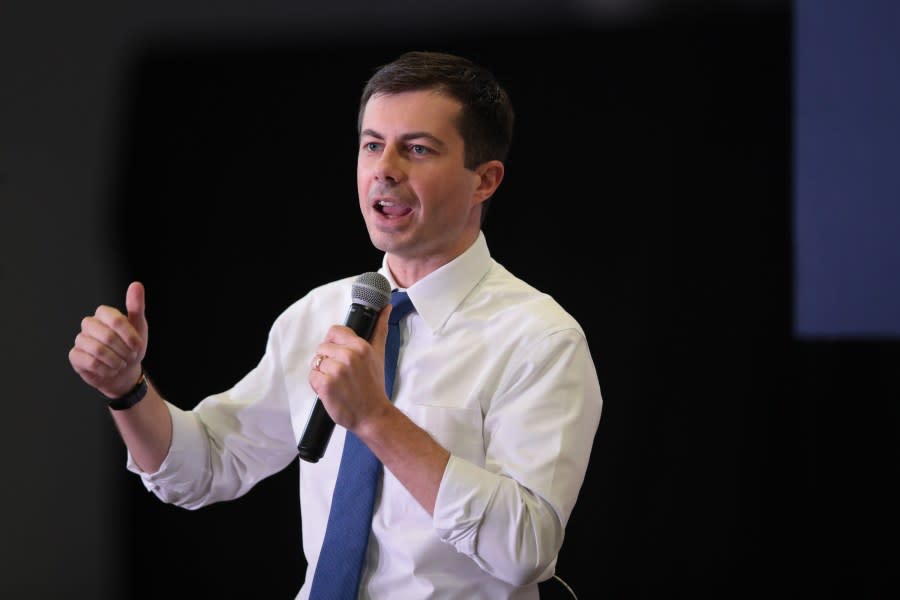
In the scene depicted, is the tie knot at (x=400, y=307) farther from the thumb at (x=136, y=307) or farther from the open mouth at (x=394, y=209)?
the thumb at (x=136, y=307)

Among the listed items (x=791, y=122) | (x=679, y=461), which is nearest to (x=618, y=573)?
(x=679, y=461)

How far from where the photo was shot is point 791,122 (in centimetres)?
234

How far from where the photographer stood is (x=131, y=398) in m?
1.50

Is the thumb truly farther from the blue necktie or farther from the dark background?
the dark background

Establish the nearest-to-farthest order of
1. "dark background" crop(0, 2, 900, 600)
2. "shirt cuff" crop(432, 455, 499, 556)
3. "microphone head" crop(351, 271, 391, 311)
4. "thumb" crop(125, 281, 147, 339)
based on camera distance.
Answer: "shirt cuff" crop(432, 455, 499, 556) → "microphone head" crop(351, 271, 391, 311) → "thumb" crop(125, 281, 147, 339) → "dark background" crop(0, 2, 900, 600)

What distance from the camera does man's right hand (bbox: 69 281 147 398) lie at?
1.42 m

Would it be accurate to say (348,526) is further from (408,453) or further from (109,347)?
(109,347)

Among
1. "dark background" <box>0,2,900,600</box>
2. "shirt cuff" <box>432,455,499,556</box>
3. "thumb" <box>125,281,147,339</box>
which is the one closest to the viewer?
"shirt cuff" <box>432,455,499,556</box>

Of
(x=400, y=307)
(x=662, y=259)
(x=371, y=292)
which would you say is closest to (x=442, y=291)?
(x=400, y=307)

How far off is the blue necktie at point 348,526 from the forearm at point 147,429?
31 centimetres

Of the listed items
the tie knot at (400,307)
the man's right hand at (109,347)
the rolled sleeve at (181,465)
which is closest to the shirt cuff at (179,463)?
the rolled sleeve at (181,465)

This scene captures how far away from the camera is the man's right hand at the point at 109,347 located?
4.65 ft

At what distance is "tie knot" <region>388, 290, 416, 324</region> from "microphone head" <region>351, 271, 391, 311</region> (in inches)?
5.8

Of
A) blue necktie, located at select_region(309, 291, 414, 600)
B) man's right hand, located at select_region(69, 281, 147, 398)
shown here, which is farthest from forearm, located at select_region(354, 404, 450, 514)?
man's right hand, located at select_region(69, 281, 147, 398)
